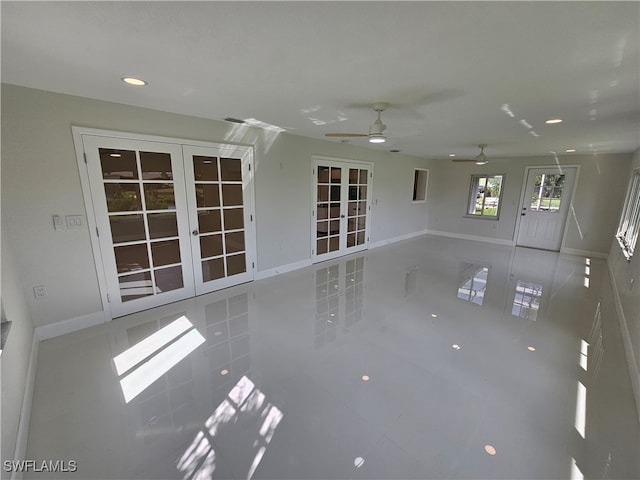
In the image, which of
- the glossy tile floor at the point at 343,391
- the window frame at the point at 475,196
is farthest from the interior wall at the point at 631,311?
the window frame at the point at 475,196

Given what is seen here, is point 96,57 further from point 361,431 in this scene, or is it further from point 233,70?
point 361,431

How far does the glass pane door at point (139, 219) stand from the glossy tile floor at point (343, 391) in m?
0.32

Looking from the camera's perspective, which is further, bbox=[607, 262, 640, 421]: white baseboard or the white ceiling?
bbox=[607, 262, 640, 421]: white baseboard

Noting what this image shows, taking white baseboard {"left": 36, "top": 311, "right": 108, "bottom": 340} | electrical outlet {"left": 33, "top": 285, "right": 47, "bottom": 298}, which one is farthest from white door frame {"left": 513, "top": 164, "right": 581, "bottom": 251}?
electrical outlet {"left": 33, "top": 285, "right": 47, "bottom": 298}

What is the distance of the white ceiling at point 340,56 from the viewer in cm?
131

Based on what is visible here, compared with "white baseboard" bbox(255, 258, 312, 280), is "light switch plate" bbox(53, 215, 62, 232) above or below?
above

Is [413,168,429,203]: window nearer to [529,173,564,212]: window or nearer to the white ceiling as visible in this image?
[529,173,564,212]: window

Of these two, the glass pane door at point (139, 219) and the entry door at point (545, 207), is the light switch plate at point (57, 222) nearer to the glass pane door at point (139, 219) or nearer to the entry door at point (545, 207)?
the glass pane door at point (139, 219)

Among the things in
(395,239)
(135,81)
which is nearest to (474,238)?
(395,239)

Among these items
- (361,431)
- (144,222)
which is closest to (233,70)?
(144,222)

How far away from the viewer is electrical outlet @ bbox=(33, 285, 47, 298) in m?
2.61

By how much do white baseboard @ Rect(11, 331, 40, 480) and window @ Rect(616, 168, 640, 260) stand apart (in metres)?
6.49

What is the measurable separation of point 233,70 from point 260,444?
2.60 meters

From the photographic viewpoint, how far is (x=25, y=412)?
1.77 meters
